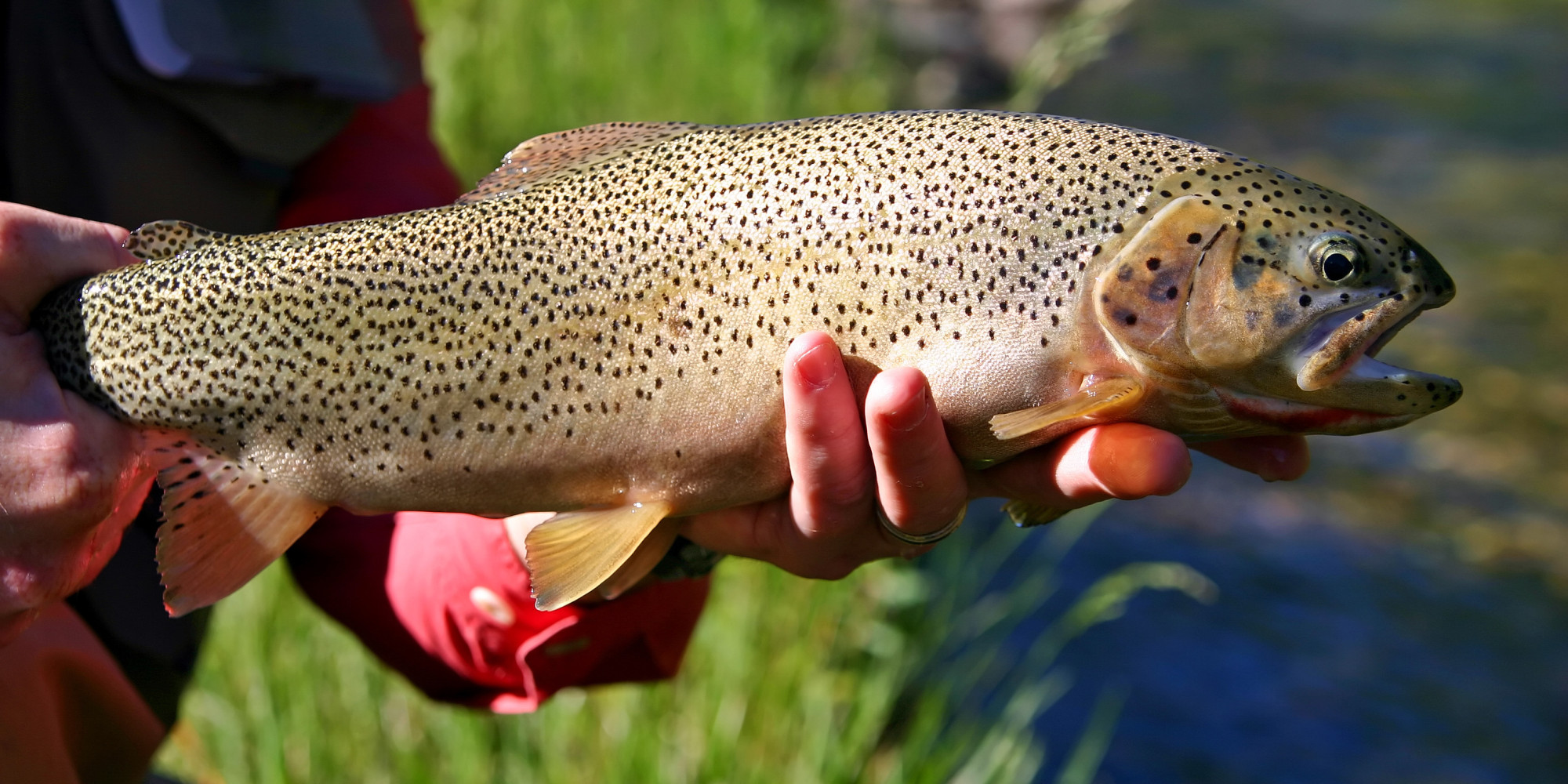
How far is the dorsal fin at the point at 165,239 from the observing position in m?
1.93

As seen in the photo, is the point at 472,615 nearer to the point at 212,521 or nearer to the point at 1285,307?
the point at 212,521

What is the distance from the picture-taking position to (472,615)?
2.27m

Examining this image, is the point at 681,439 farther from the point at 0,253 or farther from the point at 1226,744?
the point at 1226,744

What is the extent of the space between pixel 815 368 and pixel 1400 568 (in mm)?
4547

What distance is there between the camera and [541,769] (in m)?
2.96

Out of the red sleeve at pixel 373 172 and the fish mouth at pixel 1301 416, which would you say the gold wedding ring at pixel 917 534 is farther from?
the red sleeve at pixel 373 172

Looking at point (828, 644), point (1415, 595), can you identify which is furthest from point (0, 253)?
point (1415, 595)

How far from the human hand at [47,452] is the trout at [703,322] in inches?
1.7

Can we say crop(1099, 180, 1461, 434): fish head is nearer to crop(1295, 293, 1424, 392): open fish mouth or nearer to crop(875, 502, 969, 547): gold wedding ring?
crop(1295, 293, 1424, 392): open fish mouth

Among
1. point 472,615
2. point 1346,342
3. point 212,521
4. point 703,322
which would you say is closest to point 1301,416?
point 1346,342

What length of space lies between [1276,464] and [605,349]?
3.14ft

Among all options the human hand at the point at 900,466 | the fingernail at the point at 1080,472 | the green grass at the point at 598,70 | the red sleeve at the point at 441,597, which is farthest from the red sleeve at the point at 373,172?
the green grass at the point at 598,70

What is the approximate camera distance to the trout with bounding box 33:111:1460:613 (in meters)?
1.68

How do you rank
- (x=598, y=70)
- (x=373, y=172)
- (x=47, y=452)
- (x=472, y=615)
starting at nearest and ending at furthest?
1. (x=47, y=452)
2. (x=472, y=615)
3. (x=373, y=172)
4. (x=598, y=70)
